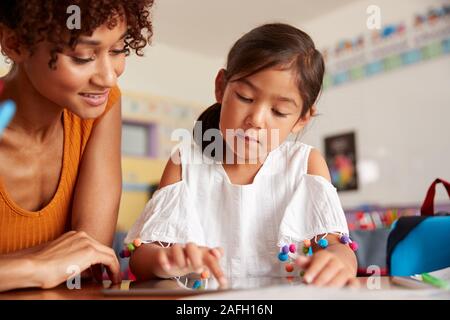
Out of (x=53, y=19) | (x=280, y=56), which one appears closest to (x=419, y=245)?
(x=280, y=56)

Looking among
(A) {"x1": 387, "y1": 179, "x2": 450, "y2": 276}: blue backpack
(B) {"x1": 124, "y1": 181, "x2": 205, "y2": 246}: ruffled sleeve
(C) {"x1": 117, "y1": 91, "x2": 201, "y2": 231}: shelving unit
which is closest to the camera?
(B) {"x1": 124, "y1": 181, "x2": 205, "y2": 246}: ruffled sleeve

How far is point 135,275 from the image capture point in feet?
2.02

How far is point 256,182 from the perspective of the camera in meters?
0.69

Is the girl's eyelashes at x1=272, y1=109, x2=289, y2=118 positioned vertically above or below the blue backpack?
above

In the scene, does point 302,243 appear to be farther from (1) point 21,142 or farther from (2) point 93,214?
(1) point 21,142

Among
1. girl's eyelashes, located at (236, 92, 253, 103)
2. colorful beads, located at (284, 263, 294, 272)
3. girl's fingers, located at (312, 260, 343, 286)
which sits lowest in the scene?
colorful beads, located at (284, 263, 294, 272)

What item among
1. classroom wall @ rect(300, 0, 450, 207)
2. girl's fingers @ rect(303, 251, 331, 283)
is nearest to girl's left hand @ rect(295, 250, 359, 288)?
girl's fingers @ rect(303, 251, 331, 283)

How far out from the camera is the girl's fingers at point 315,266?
0.40 metres

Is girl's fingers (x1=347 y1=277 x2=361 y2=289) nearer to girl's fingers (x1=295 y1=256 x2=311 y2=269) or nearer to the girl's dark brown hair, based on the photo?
girl's fingers (x1=295 y1=256 x2=311 y2=269)

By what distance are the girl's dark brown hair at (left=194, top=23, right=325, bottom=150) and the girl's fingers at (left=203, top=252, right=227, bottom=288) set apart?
0.95 ft

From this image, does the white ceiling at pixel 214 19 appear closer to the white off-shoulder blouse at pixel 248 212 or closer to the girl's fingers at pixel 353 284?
the white off-shoulder blouse at pixel 248 212

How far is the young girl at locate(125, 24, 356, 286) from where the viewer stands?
0.62 meters

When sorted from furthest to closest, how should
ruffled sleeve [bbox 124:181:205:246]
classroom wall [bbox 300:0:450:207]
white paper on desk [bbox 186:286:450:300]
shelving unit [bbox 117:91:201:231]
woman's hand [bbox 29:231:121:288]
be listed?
1. classroom wall [bbox 300:0:450:207]
2. shelving unit [bbox 117:91:201:231]
3. ruffled sleeve [bbox 124:181:205:246]
4. woman's hand [bbox 29:231:121:288]
5. white paper on desk [bbox 186:286:450:300]
